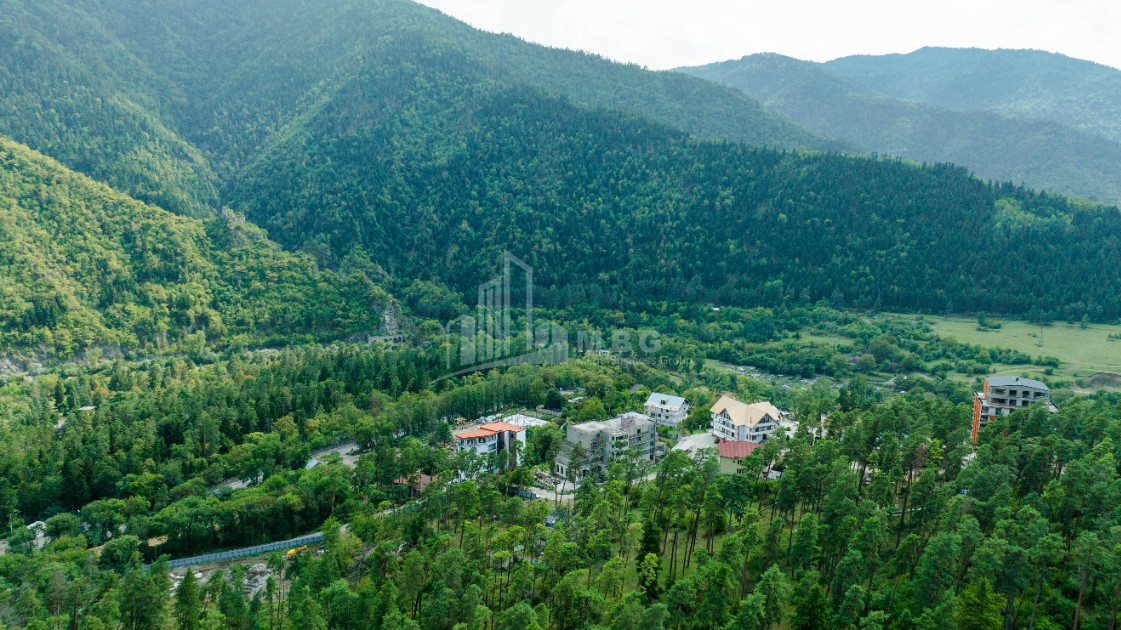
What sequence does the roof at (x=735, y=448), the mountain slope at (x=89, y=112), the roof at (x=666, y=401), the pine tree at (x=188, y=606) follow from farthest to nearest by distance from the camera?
1. the mountain slope at (x=89, y=112)
2. the roof at (x=666, y=401)
3. the roof at (x=735, y=448)
4. the pine tree at (x=188, y=606)

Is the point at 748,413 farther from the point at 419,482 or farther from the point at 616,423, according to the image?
the point at 419,482

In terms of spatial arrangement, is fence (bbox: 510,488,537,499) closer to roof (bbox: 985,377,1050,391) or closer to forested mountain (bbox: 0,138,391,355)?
roof (bbox: 985,377,1050,391)

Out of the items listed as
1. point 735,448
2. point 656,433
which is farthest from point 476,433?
point 735,448

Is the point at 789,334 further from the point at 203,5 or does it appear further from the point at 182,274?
the point at 203,5

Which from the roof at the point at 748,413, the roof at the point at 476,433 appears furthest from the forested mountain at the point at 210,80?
the roof at the point at 748,413

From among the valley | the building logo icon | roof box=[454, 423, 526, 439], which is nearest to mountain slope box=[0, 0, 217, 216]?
the valley

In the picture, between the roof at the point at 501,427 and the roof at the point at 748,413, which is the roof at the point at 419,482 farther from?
the roof at the point at 748,413

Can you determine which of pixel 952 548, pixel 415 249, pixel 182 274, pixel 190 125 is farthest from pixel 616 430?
pixel 190 125
